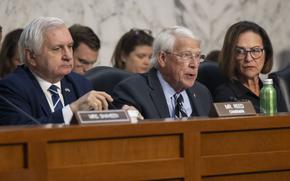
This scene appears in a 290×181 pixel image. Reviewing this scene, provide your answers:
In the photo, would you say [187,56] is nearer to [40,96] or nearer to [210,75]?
[210,75]

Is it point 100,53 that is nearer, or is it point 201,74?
point 201,74

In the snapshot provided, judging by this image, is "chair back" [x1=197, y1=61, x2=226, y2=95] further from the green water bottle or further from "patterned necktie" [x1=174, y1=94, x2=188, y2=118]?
the green water bottle

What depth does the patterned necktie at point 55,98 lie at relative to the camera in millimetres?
4303

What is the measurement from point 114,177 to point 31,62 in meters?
1.24

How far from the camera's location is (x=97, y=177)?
3.23m

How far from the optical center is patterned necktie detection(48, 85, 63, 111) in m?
4.30

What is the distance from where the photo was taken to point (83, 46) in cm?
575

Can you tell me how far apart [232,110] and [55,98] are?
39.1 inches

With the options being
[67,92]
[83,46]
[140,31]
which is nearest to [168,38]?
[67,92]

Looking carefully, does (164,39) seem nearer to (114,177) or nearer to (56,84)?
(56,84)

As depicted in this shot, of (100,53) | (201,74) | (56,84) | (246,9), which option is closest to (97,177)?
(56,84)

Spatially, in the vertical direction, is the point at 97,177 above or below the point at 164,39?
below

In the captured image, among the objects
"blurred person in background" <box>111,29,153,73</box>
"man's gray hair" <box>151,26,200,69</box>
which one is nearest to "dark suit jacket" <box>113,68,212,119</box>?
"man's gray hair" <box>151,26,200,69</box>

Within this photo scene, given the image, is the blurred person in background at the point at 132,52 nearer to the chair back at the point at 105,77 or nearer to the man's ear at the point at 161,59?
the chair back at the point at 105,77
